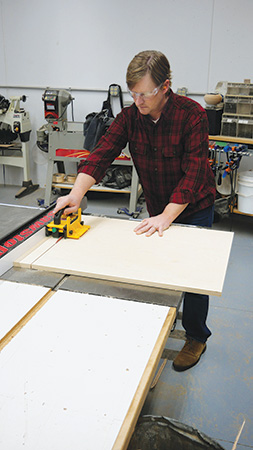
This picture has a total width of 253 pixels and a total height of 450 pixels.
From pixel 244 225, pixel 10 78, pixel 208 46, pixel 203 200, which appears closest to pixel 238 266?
pixel 244 225

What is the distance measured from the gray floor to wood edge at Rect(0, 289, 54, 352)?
0.63 meters

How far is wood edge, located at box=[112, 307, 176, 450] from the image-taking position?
2.41 ft

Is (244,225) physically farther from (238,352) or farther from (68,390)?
(68,390)

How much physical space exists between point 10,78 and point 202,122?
3582 millimetres

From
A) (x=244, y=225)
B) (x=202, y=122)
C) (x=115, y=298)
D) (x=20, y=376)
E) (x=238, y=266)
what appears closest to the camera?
(x=20, y=376)

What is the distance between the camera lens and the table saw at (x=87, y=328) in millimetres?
766

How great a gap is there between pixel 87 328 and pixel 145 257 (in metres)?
0.42

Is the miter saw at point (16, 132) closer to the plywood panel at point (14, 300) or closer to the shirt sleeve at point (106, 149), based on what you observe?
the shirt sleeve at point (106, 149)

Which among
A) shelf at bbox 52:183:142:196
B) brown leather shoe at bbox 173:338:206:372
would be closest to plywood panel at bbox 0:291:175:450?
brown leather shoe at bbox 173:338:206:372

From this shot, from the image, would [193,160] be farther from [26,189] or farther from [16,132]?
[26,189]

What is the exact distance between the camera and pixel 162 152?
5.53ft

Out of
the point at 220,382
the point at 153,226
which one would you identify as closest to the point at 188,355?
the point at 220,382

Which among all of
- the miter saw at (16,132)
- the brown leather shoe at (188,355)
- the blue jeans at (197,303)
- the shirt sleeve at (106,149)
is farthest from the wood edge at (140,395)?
the miter saw at (16,132)

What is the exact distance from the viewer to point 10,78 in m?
4.56
